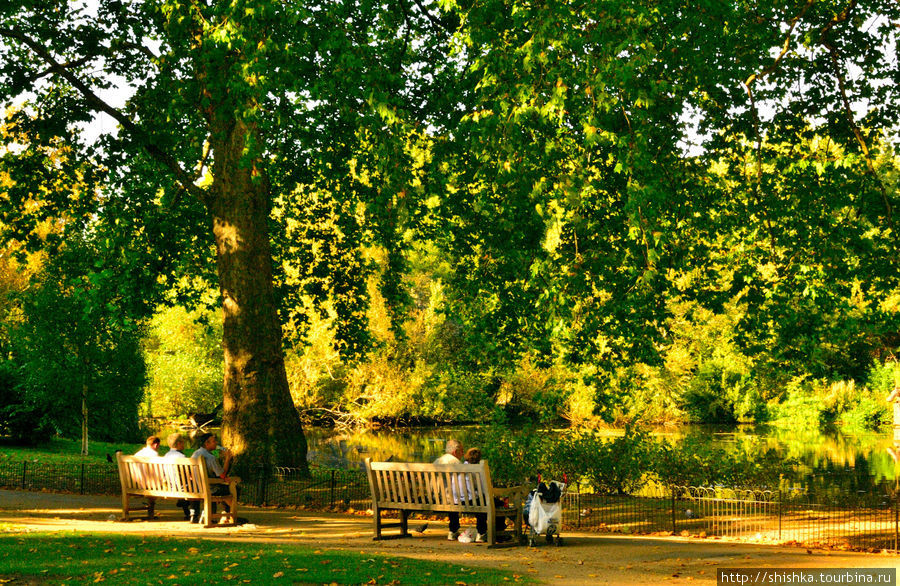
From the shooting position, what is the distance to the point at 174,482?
1241 cm

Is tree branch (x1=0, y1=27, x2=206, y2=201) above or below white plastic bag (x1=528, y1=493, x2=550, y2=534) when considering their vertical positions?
above

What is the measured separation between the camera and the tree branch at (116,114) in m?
18.6

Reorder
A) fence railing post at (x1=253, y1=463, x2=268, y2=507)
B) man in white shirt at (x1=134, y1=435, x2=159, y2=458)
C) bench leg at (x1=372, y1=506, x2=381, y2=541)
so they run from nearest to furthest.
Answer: bench leg at (x1=372, y1=506, x2=381, y2=541), man in white shirt at (x1=134, y1=435, x2=159, y2=458), fence railing post at (x1=253, y1=463, x2=268, y2=507)

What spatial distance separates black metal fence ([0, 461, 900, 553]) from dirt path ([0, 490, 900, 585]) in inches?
48.7

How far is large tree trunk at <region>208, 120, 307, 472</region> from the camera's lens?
17375 millimetres

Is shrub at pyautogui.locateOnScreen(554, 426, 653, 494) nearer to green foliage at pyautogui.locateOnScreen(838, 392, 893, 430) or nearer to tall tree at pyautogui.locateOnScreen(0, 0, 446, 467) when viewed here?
tall tree at pyautogui.locateOnScreen(0, 0, 446, 467)

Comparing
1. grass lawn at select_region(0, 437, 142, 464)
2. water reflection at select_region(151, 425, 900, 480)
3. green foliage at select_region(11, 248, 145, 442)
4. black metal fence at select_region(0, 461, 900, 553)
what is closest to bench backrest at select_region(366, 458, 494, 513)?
black metal fence at select_region(0, 461, 900, 553)

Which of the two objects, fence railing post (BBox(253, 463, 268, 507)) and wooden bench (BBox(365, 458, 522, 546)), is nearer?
wooden bench (BBox(365, 458, 522, 546))

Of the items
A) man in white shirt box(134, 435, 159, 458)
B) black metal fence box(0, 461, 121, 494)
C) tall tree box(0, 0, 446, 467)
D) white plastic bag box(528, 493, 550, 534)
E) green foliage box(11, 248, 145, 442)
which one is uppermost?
tall tree box(0, 0, 446, 467)

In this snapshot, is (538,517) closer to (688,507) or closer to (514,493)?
(514,493)

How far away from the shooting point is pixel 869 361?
1875 inches

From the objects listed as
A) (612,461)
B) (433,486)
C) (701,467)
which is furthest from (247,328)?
(701,467)

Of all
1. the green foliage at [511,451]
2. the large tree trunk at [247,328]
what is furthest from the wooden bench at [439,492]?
the large tree trunk at [247,328]

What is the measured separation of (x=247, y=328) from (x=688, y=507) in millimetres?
8607
